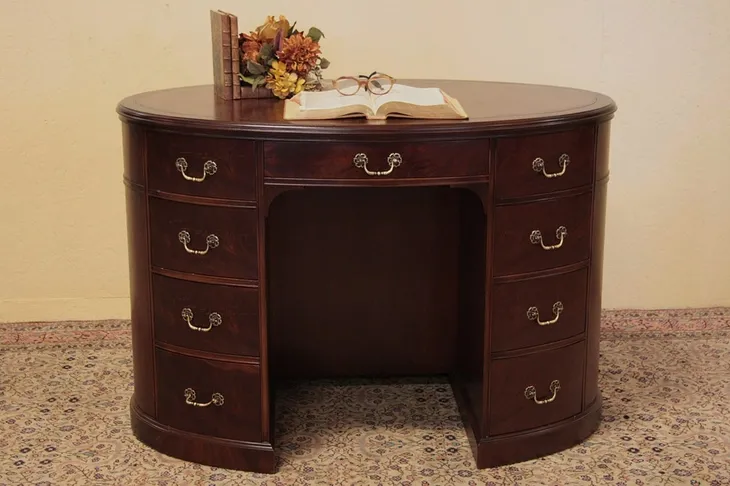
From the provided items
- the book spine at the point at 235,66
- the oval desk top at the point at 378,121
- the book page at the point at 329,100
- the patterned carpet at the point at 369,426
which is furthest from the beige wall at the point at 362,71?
the book page at the point at 329,100

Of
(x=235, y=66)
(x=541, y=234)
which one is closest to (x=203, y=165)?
(x=235, y=66)

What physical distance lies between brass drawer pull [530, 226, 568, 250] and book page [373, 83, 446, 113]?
0.38m

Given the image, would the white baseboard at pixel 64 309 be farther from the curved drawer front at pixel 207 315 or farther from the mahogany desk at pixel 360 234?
the curved drawer front at pixel 207 315

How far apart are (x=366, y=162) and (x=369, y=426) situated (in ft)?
2.60

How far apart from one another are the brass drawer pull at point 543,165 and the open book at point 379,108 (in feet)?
0.65

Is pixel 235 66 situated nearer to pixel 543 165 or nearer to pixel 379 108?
pixel 379 108

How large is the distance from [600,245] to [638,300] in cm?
107

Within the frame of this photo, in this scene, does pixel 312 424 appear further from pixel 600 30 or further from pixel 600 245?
pixel 600 30

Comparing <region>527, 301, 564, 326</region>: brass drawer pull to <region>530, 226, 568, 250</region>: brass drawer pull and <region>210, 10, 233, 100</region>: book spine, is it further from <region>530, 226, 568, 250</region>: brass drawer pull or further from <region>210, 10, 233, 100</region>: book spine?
<region>210, 10, 233, 100</region>: book spine

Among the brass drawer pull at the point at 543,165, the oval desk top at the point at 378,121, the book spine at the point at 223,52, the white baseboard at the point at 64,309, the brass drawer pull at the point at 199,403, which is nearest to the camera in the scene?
the oval desk top at the point at 378,121

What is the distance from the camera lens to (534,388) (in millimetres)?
2475

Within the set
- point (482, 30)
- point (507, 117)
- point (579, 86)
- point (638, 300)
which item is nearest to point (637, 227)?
point (638, 300)

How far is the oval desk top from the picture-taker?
221 cm

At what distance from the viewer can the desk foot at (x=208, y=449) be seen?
95.3 inches
